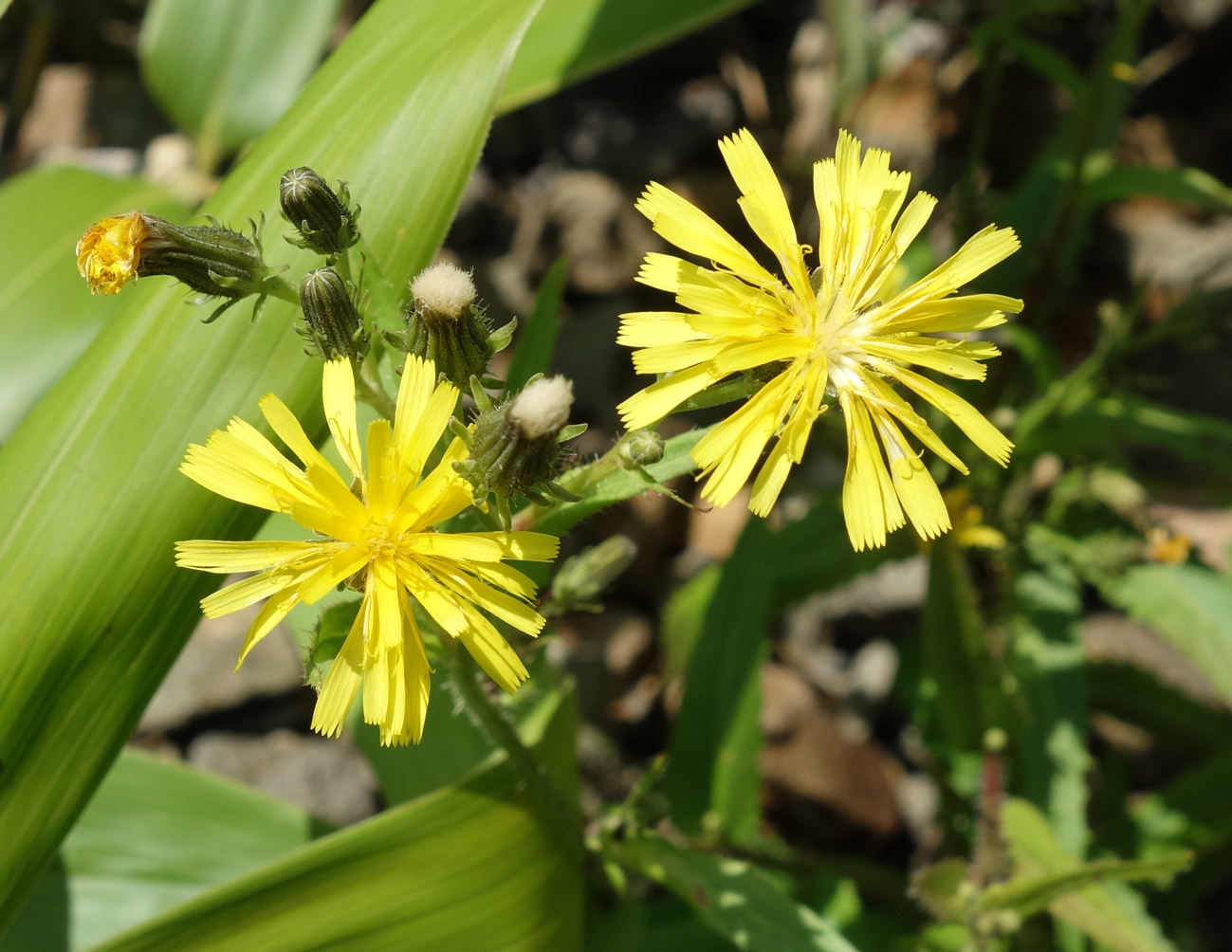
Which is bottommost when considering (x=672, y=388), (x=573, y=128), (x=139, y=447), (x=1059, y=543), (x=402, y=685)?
(x=402, y=685)

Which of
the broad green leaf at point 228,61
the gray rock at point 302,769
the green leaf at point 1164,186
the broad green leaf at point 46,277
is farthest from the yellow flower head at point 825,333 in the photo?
the broad green leaf at point 228,61

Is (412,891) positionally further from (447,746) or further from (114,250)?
(114,250)

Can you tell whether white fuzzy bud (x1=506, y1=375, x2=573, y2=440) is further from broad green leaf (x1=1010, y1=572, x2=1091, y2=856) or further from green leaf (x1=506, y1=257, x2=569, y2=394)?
broad green leaf (x1=1010, y1=572, x2=1091, y2=856)

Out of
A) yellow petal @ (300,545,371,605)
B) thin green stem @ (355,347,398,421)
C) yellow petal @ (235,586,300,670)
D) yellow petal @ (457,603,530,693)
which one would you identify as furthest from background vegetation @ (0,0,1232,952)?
yellow petal @ (235,586,300,670)

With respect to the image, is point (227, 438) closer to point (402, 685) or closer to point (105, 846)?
point (402, 685)

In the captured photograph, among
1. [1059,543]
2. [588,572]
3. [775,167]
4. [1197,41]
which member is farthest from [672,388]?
[1197,41]
